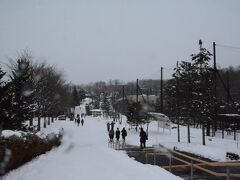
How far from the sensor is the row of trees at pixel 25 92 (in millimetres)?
23406

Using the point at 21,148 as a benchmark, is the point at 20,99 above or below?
above

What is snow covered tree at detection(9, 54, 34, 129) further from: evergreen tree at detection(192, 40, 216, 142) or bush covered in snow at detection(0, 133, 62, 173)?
evergreen tree at detection(192, 40, 216, 142)

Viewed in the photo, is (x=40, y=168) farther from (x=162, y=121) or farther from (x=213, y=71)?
(x=162, y=121)

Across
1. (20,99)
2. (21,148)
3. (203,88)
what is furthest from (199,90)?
(21,148)

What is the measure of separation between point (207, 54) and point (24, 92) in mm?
17479

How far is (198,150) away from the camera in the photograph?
21953 millimetres

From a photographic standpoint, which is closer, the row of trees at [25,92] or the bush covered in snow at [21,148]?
the bush covered in snow at [21,148]

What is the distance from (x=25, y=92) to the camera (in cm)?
3206

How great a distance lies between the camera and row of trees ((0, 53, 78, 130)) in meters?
23.4

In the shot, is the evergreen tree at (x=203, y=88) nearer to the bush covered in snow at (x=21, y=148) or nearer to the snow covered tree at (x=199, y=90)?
the snow covered tree at (x=199, y=90)

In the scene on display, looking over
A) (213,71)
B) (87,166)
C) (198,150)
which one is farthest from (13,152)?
(213,71)

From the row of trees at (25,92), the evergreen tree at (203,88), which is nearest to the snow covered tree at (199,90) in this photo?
the evergreen tree at (203,88)

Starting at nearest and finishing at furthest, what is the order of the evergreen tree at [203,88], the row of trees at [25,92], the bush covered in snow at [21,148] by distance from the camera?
the bush covered in snow at [21,148]
the row of trees at [25,92]
the evergreen tree at [203,88]

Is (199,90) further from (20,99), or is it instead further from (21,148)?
(21,148)
